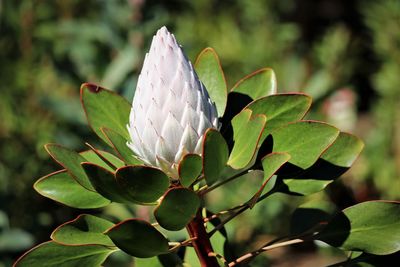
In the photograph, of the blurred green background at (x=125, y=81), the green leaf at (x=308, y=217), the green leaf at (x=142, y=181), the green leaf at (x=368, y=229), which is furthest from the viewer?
the blurred green background at (x=125, y=81)

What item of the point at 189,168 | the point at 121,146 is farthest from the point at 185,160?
the point at 121,146

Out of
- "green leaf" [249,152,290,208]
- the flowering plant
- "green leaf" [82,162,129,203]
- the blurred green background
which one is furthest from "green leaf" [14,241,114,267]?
the blurred green background

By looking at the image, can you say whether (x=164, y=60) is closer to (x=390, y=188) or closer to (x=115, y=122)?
(x=115, y=122)

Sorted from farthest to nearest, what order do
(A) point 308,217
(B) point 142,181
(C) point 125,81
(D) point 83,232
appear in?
(C) point 125,81
(A) point 308,217
(D) point 83,232
(B) point 142,181

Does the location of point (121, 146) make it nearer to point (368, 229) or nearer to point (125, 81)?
point (368, 229)

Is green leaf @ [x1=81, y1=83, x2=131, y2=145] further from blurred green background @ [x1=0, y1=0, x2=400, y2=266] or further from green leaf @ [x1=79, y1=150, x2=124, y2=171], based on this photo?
blurred green background @ [x1=0, y1=0, x2=400, y2=266]

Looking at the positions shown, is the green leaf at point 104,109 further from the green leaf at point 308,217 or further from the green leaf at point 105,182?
the green leaf at point 308,217

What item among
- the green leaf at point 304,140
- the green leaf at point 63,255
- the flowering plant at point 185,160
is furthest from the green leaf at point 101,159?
the green leaf at point 304,140
